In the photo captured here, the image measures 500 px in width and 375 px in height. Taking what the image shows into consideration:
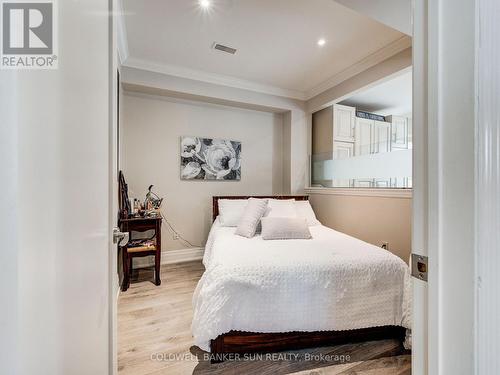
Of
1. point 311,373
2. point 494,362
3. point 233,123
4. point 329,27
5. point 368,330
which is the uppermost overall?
point 329,27

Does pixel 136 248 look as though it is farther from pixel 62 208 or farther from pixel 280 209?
pixel 62 208

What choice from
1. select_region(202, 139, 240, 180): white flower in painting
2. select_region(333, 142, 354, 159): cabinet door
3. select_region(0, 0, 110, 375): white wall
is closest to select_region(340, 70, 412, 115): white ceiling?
select_region(333, 142, 354, 159): cabinet door

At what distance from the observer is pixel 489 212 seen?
0.42 metres

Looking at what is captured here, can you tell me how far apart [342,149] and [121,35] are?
3.17 metres

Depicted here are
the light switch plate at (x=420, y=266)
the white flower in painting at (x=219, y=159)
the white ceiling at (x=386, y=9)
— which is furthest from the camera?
the white flower in painting at (x=219, y=159)

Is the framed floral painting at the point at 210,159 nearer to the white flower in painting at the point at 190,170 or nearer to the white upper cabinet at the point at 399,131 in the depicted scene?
the white flower in painting at the point at 190,170

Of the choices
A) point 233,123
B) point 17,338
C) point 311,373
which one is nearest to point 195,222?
point 233,123

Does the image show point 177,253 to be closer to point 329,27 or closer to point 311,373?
point 311,373

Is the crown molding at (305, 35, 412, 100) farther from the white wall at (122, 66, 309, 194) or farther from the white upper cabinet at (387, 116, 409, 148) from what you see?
the white upper cabinet at (387, 116, 409, 148)

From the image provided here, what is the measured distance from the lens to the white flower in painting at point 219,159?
3.72 meters

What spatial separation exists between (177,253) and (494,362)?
3.53 m

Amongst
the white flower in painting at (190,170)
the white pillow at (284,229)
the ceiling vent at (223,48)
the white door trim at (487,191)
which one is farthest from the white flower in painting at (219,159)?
the white door trim at (487,191)

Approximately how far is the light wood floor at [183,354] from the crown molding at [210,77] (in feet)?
8.97

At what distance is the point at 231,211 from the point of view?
315 centimetres
